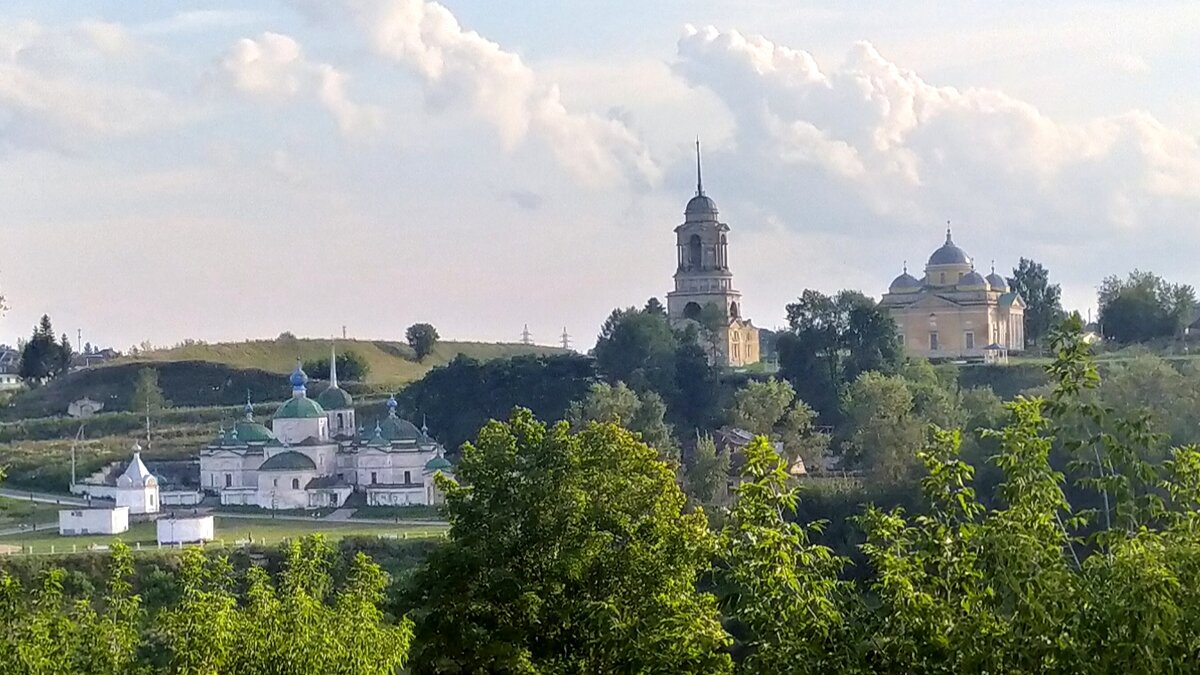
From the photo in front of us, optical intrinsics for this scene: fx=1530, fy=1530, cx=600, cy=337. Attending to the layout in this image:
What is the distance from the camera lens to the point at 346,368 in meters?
83.2

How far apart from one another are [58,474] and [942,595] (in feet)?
185

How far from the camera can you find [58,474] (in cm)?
6062

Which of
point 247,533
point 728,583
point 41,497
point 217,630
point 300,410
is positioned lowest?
point 247,533

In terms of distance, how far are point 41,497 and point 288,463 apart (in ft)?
36.2

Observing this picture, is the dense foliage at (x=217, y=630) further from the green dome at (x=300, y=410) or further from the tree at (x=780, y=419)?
the green dome at (x=300, y=410)

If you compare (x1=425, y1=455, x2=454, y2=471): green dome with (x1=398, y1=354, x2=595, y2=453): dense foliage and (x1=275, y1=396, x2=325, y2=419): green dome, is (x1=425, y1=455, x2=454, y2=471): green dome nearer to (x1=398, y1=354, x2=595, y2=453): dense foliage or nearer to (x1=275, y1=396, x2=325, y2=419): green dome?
(x1=275, y1=396, x2=325, y2=419): green dome

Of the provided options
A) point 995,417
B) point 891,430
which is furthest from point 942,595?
point 891,430

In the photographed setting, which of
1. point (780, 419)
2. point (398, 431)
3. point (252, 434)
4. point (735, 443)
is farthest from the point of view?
point (252, 434)

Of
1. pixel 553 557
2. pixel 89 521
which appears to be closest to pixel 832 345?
pixel 89 521

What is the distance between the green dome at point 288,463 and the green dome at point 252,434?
189cm

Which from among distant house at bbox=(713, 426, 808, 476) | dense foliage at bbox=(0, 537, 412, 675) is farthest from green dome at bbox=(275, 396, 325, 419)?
dense foliage at bbox=(0, 537, 412, 675)

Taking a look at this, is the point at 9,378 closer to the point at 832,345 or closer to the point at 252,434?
the point at 252,434

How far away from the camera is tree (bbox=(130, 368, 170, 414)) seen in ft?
249

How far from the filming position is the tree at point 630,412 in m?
51.6
